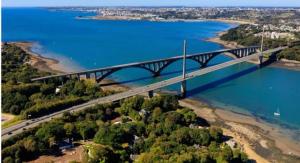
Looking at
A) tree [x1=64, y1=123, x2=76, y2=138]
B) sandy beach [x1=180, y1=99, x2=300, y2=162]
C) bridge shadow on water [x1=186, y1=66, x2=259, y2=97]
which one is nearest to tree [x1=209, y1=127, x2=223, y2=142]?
sandy beach [x1=180, y1=99, x2=300, y2=162]

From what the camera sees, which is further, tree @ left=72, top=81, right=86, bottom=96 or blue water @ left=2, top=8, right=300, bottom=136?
blue water @ left=2, top=8, right=300, bottom=136

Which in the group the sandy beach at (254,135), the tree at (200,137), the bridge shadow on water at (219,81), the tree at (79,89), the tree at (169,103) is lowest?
the sandy beach at (254,135)

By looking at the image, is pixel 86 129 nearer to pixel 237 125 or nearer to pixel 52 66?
pixel 237 125

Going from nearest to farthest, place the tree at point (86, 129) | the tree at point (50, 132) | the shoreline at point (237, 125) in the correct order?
the tree at point (50, 132)
the tree at point (86, 129)
the shoreline at point (237, 125)

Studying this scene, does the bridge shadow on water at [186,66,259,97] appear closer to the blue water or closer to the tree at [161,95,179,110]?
the blue water

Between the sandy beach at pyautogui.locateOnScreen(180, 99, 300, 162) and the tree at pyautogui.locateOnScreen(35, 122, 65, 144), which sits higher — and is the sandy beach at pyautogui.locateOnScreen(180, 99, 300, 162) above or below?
below

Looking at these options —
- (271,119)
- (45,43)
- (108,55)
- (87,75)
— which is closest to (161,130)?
(271,119)

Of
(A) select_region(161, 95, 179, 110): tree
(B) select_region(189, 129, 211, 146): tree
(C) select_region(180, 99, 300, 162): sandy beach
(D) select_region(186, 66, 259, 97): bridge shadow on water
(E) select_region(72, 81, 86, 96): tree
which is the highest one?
(E) select_region(72, 81, 86, 96): tree

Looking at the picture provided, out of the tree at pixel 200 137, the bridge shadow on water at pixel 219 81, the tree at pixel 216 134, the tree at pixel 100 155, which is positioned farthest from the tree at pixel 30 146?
the bridge shadow on water at pixel 219 81

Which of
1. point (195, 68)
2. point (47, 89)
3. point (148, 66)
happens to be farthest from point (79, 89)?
point (195, 68)

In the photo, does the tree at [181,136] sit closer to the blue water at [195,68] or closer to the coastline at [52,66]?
the blue water at [195,68]

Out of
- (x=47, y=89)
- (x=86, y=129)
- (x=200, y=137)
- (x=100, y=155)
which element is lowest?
(x=200, y=137)

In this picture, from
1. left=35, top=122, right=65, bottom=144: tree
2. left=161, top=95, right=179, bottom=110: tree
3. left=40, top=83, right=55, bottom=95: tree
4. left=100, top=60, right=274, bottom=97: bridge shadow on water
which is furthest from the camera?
A: left=100, top=60, right=274, bottom=97: bridge shadow on water
